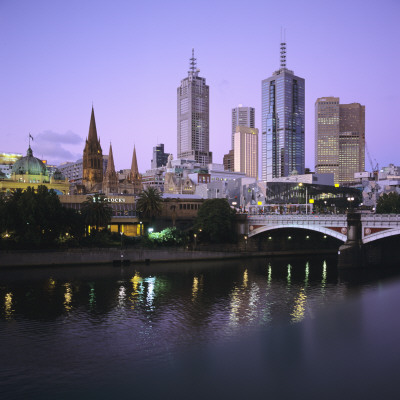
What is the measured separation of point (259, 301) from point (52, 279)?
3623 cm

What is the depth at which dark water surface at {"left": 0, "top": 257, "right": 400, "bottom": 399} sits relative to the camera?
31.8 m

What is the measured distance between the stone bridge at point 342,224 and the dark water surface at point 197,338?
10542mm

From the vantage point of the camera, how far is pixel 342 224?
8450 cm

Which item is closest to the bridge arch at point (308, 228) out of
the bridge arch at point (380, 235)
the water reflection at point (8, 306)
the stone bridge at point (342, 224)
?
the stone bridge at point (342, 224)

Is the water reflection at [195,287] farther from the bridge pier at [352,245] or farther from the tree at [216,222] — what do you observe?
the tree at [216,222]

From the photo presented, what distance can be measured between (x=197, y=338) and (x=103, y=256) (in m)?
51.9

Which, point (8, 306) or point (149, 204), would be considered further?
point (149, 204)

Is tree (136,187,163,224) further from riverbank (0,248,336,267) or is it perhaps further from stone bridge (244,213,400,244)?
stone bridge (244,213,400,244)

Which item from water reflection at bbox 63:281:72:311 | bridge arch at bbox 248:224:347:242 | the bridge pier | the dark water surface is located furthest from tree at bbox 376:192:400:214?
water reflection at bbox 63:281:72:311

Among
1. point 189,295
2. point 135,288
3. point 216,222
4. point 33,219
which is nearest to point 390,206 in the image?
point 216,222

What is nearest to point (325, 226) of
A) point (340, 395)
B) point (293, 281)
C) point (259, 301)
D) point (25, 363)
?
point (293, 281)

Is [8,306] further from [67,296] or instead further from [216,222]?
[216,222]

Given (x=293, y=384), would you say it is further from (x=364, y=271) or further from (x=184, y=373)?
(x=364, y=271)

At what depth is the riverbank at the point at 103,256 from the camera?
269 feet
